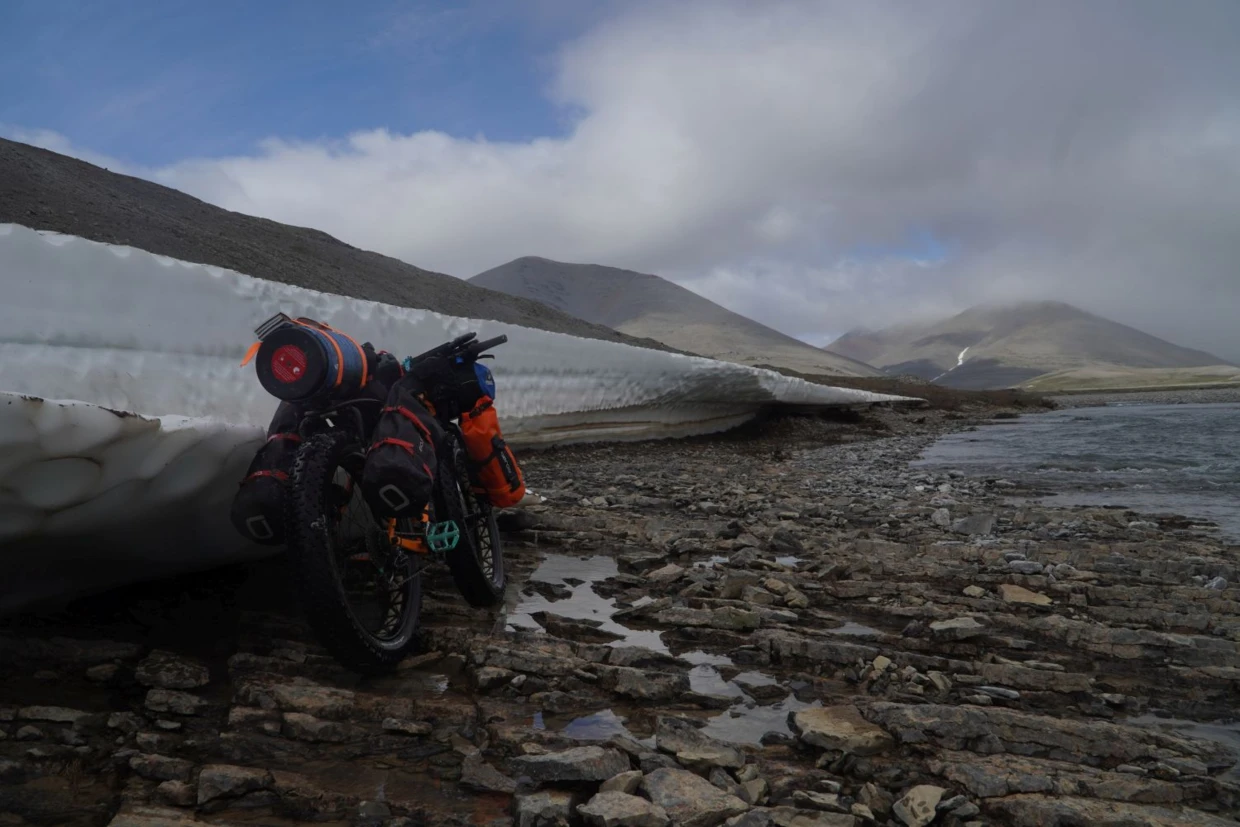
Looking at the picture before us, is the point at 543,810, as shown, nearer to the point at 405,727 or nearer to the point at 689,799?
the point at 689,799

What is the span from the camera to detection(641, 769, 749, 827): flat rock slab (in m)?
1.93

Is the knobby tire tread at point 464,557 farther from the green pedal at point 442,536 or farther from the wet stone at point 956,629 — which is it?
the wet stone at point 956,629

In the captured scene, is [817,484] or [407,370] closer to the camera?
[407,370]

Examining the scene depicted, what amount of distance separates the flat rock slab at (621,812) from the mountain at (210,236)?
1367cm

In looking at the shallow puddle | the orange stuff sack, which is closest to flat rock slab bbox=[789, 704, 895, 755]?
the shallow puddle

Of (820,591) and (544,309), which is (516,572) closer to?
(820,591)

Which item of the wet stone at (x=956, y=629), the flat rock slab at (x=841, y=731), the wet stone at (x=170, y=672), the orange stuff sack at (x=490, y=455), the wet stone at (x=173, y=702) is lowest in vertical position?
the wet stone at (x=173, y=702)

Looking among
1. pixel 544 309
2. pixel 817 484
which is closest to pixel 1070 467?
pixel 817 484

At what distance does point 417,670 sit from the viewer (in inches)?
115

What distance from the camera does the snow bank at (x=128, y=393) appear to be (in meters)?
2.61

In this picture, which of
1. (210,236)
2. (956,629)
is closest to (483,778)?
(956,629)

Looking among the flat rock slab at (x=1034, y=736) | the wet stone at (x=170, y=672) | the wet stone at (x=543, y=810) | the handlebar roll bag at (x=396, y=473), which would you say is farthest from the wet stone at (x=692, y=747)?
the wet stone at (x=170, y=672)

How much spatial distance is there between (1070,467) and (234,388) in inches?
404

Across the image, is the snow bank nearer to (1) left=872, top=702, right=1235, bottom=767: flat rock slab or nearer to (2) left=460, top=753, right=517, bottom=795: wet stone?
(2) left=460, top=753, right=517, bottom=795: wet stone
